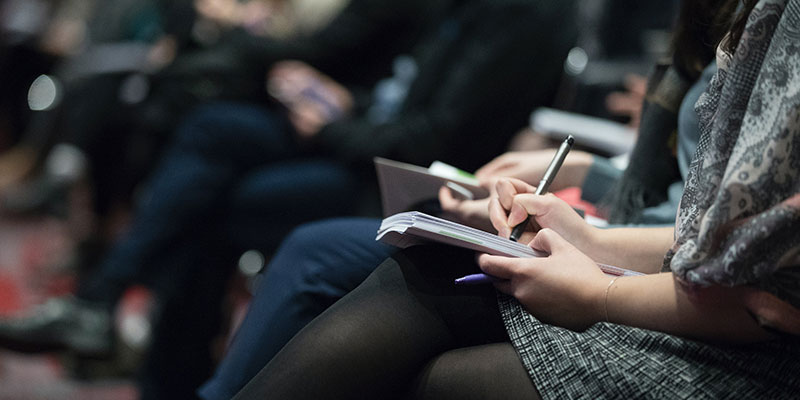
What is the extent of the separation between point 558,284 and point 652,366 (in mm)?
105

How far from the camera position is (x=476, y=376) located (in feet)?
2.43

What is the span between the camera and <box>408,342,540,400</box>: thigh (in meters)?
0.73

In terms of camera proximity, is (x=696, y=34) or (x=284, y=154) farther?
(x=284, y=154)

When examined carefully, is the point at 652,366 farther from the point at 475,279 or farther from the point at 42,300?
the point at 42,300

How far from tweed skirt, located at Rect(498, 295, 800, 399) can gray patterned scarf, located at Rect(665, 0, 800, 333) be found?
0.05 meters

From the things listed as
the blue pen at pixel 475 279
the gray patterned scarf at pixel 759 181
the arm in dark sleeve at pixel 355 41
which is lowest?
the arm in dark sleeve at pixel 355 41

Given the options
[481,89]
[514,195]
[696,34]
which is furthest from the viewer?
[481,89]

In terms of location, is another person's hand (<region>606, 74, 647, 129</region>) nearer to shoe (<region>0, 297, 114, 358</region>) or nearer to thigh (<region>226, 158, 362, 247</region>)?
thigh (<region>226, 158, 362, 247</region>)

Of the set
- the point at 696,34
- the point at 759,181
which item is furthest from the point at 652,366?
the point at 696,34

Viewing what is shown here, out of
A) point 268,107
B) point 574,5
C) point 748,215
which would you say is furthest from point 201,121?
point 748,215

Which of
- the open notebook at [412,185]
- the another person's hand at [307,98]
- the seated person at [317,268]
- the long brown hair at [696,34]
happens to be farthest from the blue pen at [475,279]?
the another person's hand at [307,98]

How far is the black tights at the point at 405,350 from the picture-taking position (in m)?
0.75

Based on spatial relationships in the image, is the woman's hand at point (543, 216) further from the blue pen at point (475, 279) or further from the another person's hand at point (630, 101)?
the another person's hand at point (630, 101)

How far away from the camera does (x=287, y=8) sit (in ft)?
8.23
